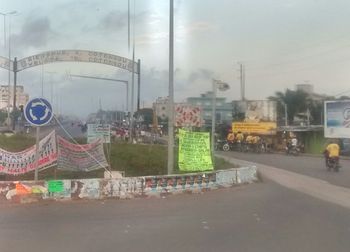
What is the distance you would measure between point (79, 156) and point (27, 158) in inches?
86.1

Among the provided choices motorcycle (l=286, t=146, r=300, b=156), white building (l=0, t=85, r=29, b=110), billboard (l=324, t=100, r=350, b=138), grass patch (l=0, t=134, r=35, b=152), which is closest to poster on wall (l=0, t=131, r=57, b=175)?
grass patch (l=0, t=134, r=35, b=152)

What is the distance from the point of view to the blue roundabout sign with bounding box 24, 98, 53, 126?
14.3 m

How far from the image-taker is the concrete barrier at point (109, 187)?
13.9 meters

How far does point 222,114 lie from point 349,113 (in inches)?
1384

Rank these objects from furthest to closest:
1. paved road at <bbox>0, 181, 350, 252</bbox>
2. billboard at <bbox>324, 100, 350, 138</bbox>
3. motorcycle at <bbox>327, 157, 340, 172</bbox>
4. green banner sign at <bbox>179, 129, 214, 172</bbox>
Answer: billboard at <bbox>324, 100, 350, 138</bbox>, motorcycle at <bbox>327, 157, 340, 172</bbox>, green banner sign at <bbox>179, 129, 214, 172</bbox>, paved road at <bbox>0, 181, 350, 252</bbox>

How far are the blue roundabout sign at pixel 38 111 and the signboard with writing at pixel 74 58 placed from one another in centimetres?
1842

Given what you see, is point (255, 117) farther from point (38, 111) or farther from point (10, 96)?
point (38, 111)

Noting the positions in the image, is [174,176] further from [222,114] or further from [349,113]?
[222,114]

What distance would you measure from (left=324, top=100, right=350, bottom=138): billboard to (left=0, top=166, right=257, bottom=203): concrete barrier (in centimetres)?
2850

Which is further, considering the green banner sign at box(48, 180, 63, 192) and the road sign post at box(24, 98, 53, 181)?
the road sign post at box(24, 98, 53, 181)

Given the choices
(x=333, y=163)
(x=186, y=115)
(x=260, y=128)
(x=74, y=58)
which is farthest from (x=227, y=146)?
(x=186, y=115)

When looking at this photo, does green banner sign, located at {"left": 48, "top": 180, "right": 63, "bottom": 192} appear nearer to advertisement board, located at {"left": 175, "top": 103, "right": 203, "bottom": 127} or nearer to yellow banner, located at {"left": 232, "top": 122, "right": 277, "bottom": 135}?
advertisement board, located at {"left": 175, "top": 103, "right": 203, "bottom": 127}

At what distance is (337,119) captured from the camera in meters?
43.9

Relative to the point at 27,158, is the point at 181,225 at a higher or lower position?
lower
